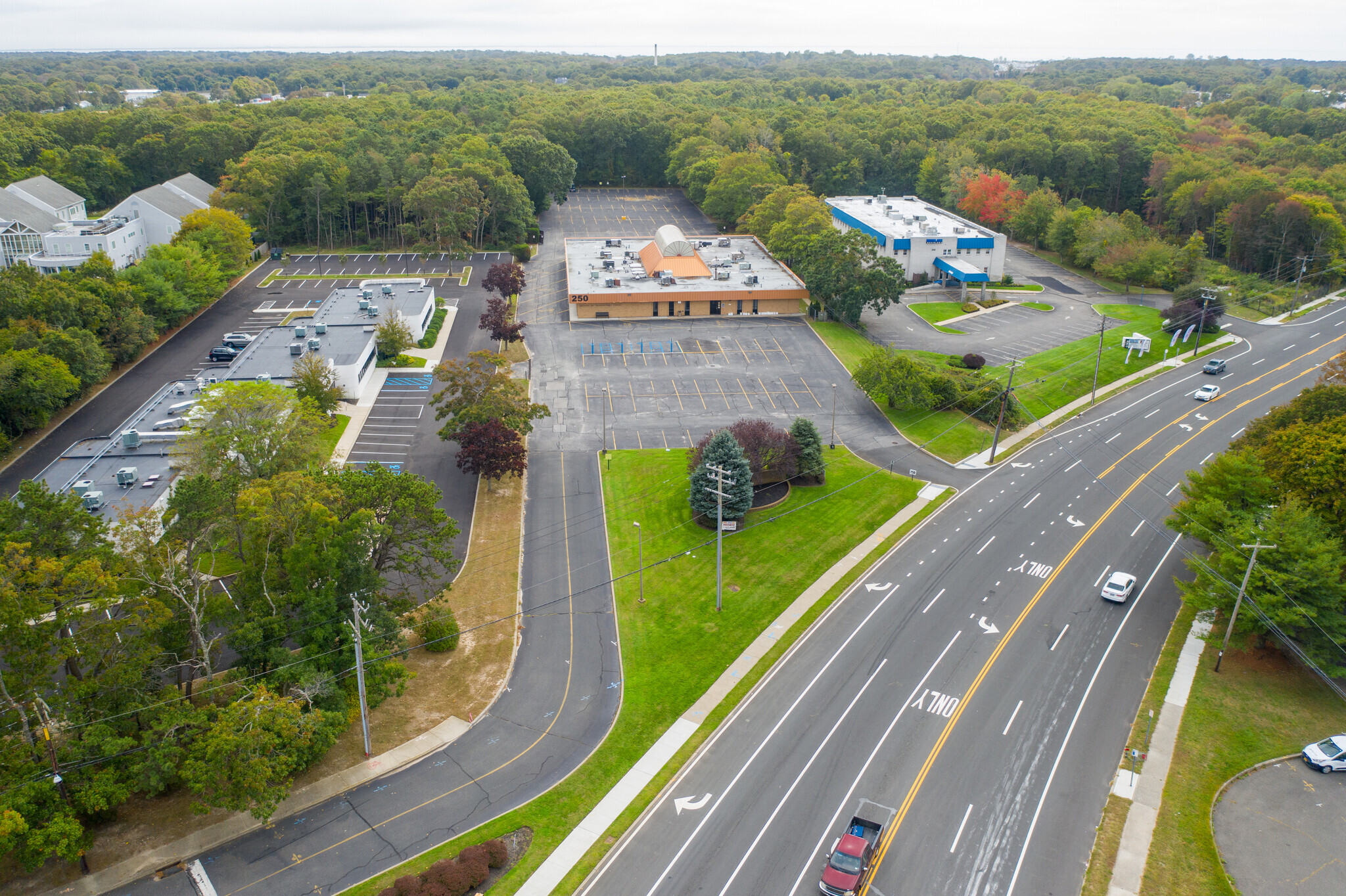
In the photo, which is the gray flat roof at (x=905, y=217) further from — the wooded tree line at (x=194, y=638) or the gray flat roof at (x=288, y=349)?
the wooded tree line at (x=194, y=638)

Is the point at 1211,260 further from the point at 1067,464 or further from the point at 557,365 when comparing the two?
the point at 557,365

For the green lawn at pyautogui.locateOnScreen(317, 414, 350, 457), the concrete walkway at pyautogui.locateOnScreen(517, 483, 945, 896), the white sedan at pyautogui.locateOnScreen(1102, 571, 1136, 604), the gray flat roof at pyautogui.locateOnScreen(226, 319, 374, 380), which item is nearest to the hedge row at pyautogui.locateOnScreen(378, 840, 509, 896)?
the concrete walkway at pyautogui.locateOnScreen(517, 483, 945, 896)

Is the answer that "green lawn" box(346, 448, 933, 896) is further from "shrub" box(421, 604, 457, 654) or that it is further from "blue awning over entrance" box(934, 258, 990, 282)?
"blue awning over entrance" box(934, 258, 990, 282)

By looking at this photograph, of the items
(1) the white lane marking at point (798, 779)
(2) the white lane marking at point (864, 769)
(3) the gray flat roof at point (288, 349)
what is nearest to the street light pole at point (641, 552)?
(1) the white lane marking at point (798, 779)

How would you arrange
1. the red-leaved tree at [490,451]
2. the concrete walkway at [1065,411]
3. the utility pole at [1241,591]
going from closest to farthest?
the utility pole at [1241,591] → the red-leaved tree at [490,451] → the concrete walkway at [1065,411]

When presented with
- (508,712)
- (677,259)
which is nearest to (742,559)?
(508,712)

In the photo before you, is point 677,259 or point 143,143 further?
point 143,143

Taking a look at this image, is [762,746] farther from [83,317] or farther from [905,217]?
[905,217]
